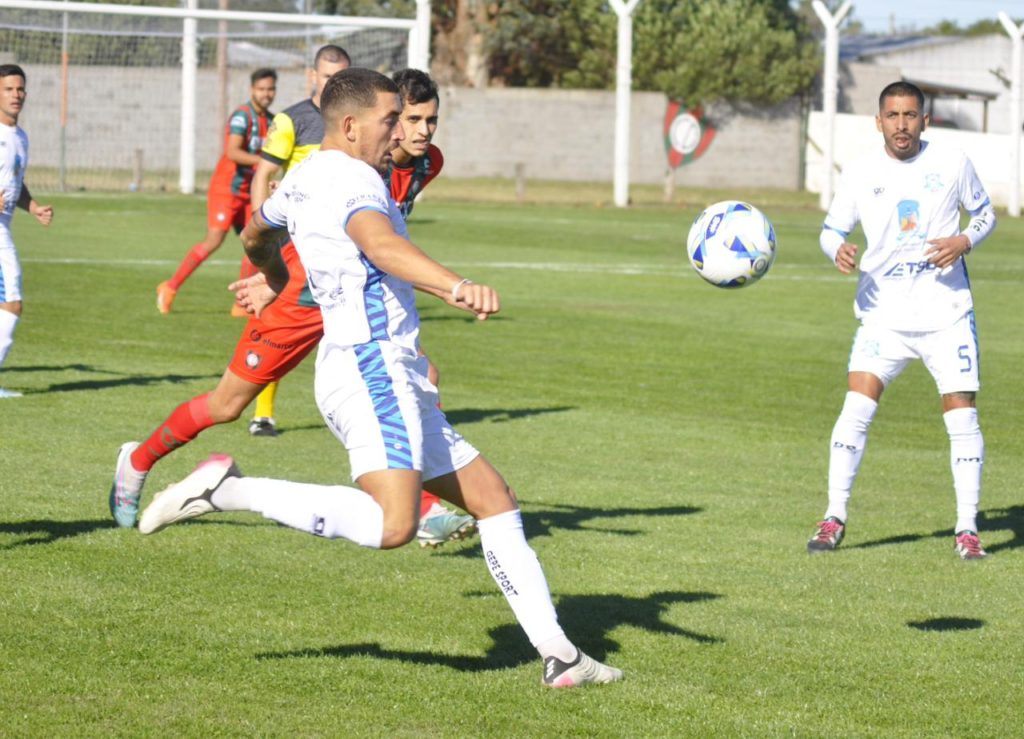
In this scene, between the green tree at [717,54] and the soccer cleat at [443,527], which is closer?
the soccer cleat at [443,527]

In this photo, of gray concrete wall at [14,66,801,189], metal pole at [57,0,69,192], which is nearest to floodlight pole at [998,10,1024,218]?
gray concrete wall at [14,66,801,189]

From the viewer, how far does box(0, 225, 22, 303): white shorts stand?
11672 millimetres

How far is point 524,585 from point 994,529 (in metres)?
4.24

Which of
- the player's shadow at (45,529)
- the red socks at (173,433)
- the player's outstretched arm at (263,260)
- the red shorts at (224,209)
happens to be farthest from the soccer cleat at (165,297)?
the player's outstretched arm at (263,260)

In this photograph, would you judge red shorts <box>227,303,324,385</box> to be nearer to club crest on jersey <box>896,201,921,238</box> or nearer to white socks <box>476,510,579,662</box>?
white socks <box>476,510,579,662</box>

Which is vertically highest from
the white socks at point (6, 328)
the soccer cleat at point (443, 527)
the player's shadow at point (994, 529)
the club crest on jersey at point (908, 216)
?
the club crest on jersey at point (908, 216)

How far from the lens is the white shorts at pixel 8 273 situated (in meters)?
11.7

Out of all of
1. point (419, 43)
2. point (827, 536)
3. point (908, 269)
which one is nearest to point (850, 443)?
point (827, 536)

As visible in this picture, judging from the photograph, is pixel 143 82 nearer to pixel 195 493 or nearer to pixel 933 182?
pixel 933 182

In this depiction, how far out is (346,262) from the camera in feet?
18.0

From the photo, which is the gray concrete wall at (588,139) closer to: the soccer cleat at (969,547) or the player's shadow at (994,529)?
the player's shadow at (994,529)

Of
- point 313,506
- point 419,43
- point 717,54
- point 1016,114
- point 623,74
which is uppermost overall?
point 717,54

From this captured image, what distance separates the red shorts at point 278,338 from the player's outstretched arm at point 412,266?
→ 240cm

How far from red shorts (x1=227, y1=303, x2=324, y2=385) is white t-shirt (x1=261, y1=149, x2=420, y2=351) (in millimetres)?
2146
